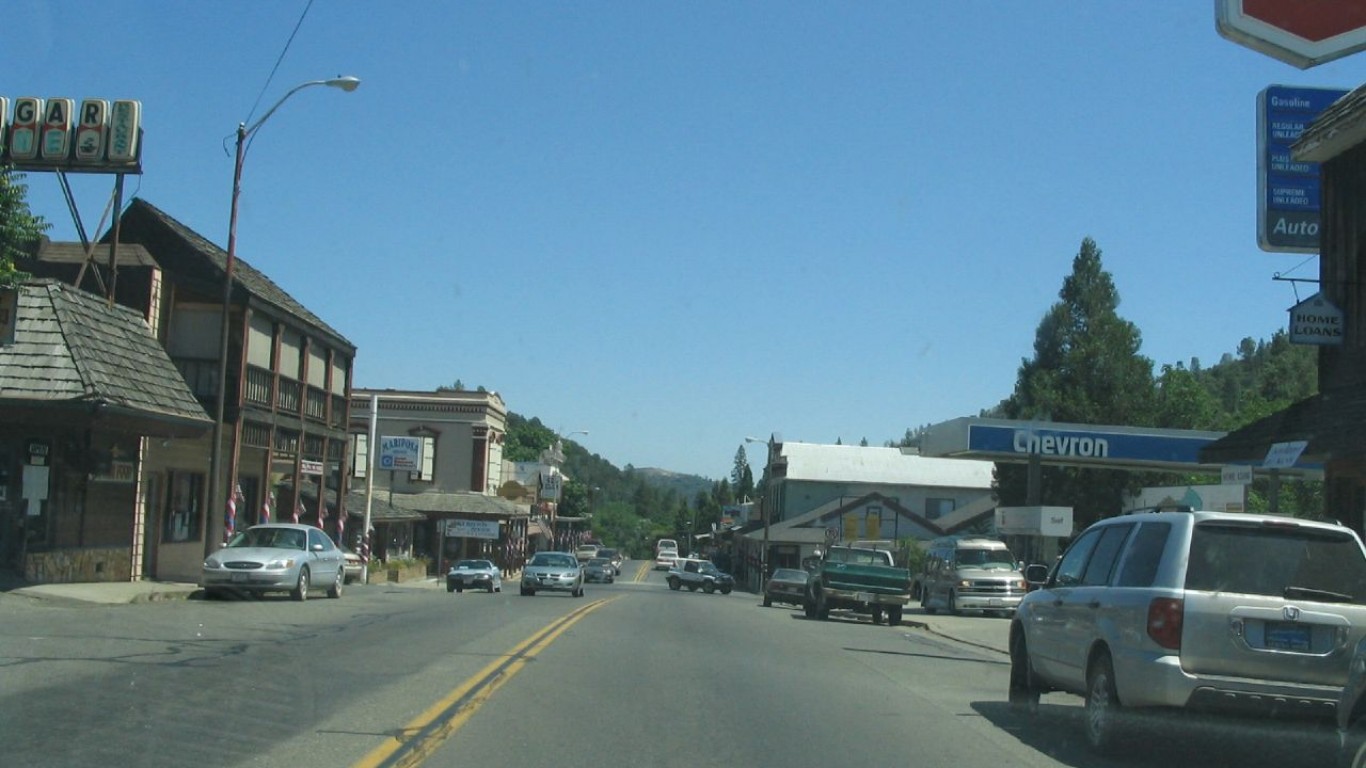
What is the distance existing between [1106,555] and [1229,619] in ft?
5.77

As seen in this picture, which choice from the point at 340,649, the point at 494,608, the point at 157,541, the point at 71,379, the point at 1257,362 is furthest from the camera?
the point at 1257,362

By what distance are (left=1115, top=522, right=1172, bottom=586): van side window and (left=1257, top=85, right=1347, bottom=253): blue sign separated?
9954 millimetres

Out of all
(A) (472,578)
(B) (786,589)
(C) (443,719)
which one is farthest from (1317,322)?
(A) (472,578)

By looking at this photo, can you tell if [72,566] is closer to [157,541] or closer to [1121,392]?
[157,541]

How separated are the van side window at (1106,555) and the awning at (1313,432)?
22.2ft

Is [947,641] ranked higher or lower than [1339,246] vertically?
lower

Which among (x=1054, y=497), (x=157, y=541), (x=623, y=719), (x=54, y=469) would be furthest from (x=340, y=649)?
(x=1054, y=497)

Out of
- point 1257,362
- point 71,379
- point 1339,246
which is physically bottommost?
point 71,379

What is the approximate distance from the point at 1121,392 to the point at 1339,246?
47592mm

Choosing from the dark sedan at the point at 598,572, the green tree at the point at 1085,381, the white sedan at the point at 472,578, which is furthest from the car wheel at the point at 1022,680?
the dark sedan at the point at 598,572

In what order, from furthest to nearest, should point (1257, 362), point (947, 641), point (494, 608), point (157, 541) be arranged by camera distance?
1. point (1257, 362)
2. point (157, 541)
3. point (494, 608)
4. point (947, 641)

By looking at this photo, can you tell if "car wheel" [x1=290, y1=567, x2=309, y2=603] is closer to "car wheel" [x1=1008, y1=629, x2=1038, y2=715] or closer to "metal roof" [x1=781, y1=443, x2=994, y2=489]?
"car wheel" [x1=1008, y1=629, x2=1038, y2=715]

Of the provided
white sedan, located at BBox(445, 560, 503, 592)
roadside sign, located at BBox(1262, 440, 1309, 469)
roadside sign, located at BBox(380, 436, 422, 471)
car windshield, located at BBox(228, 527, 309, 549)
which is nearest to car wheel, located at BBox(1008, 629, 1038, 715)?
roadside sign, located at BBox(1262, 440, 1309, 469)

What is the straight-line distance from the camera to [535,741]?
988cm
